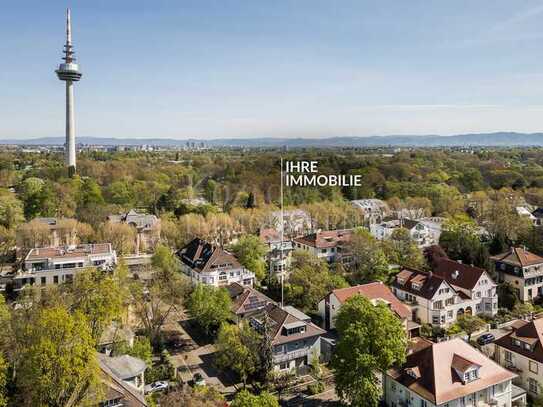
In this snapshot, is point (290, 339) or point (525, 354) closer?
point (525, 354)

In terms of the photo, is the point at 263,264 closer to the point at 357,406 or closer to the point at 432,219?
the point at 357,406

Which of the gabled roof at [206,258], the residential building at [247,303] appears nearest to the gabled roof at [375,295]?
the residential building at [247,303]

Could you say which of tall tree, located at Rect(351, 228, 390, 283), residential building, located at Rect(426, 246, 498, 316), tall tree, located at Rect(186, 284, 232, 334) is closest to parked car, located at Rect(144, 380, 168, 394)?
tall tree, located at Rect(186, 284, 232, 334)

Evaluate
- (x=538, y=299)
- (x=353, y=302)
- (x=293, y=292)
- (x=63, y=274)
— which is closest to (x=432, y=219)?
(x=538, y=299)

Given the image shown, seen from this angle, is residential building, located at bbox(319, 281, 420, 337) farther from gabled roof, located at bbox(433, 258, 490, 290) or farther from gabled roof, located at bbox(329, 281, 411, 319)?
gabled roof, located at bbox(433, 258, 490, 290)

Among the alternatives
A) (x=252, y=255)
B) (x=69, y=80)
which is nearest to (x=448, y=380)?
(x=252, y=255)

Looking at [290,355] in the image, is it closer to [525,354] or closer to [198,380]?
[198,380]
